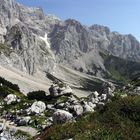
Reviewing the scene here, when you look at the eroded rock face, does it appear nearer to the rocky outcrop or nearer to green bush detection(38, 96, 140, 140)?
green bush detection(38, 96, 140, 140)

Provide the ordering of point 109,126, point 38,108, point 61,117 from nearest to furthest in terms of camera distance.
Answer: point 109,126
point 61,117
point 38,108

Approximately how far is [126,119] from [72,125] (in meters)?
3.34

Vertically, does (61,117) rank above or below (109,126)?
below

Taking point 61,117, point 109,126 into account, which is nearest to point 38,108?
point 61,117

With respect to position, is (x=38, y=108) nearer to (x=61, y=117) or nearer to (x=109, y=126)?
(x=61, y=117)

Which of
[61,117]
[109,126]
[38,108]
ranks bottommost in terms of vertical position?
[38,108]

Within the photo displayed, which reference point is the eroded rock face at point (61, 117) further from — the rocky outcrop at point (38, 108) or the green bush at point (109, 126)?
the rocky outcrop at point (38, 108)

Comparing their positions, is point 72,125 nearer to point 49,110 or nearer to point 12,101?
point 49,110

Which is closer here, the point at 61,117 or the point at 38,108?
the point at 61,117

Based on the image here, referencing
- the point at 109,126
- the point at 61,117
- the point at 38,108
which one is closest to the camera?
the point at 109,126

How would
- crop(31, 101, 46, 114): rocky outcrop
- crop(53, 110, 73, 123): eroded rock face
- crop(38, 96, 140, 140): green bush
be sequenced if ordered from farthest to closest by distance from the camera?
1. crop(31, 101, 46, 114): rocky outcrop
2. crop(53, 110, 73, 123): eroded rock face
3. crop(38, 96, 140, 140): green bush

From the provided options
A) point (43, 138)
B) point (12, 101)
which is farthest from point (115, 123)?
point (12, 101)

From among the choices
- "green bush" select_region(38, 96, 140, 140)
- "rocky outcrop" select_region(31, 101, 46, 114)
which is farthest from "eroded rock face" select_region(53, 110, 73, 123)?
"rocky outcrop" select_region(31, 101, 46, 114)

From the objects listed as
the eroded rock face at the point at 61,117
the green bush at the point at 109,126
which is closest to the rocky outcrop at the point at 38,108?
the eroded rock face at the point at 61,117
